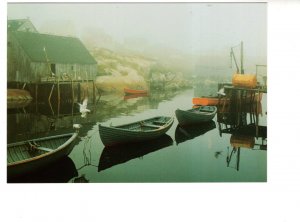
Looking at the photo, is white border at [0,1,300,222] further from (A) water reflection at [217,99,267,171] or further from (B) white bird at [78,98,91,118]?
(B) white bird at [78,98,91,118]

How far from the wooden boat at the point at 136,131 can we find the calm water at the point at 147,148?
0.32 ft

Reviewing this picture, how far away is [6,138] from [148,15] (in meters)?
2.73

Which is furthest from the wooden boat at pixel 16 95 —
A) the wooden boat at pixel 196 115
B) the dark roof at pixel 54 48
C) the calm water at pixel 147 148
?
the wooden boat at pixel 196 115

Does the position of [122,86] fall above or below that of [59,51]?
below

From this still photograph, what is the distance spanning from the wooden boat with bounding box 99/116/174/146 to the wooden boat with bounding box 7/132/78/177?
499mm

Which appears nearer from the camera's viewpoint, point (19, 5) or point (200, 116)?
point (19, 5)

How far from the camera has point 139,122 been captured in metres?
5.68

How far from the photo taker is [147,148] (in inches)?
218

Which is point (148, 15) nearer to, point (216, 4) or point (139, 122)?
point (216, 4)
